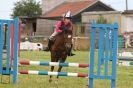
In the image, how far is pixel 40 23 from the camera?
208 feet

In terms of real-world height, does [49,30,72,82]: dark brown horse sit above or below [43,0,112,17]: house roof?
below

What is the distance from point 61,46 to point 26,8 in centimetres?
7641

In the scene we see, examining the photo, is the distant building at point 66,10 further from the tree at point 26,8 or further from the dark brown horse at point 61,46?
the dark brown horse at point 61,46

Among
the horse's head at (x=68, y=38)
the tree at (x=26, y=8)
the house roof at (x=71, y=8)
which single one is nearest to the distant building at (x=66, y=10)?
the house roof at (x=71, y=8)

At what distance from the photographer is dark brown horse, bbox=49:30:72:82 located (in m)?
14.7

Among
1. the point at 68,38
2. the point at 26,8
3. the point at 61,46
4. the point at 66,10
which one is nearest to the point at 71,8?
the point at 66,10

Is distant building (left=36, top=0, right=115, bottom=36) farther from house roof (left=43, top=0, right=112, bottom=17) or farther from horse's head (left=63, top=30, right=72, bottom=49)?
horse's head (left=63, top=30, right=72, bottom=49)

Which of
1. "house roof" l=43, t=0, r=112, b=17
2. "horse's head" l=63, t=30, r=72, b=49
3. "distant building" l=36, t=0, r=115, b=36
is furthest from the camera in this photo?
"house roof" l=43, t=0, r=112, b=17

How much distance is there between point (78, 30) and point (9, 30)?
43.3 metres

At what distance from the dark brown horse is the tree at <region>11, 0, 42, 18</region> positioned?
247ft

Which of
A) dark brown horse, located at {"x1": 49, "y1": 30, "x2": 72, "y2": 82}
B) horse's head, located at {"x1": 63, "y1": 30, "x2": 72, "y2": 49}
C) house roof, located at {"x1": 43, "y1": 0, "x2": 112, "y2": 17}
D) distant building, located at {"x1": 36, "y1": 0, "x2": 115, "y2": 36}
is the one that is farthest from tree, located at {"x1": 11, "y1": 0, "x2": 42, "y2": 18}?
horse's head, located at {"x1": 63, "y1": 30, "x2": 72, "y2": 49}

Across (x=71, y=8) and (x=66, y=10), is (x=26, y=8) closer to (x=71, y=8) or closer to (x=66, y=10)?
(x=71, y=8)

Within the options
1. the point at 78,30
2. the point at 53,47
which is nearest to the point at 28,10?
the point at 78,30

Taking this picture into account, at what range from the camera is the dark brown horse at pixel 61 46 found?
14.7m
